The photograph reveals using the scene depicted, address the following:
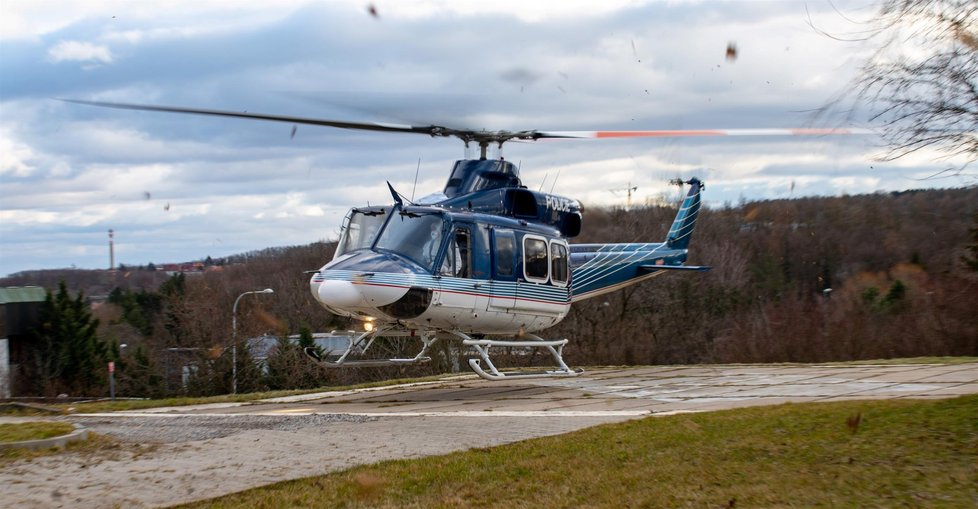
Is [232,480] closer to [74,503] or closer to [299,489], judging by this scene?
[299,489]

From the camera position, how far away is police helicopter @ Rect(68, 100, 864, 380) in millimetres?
15664

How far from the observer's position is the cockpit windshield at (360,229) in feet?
54.1

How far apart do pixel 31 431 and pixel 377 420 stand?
438 cm

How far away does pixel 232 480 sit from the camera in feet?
30.6

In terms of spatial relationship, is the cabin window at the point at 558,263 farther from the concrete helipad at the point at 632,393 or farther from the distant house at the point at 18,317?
the distant house at the point at 18,317

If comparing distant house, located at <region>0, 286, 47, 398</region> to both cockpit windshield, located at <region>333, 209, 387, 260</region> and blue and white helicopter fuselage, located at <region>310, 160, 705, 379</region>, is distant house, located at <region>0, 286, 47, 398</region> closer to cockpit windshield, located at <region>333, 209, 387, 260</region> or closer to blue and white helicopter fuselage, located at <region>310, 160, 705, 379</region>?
cockpit windshield, located at <region>333, 209, 387, 260</region>

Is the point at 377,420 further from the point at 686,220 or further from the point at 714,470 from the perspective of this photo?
the point at 686,220

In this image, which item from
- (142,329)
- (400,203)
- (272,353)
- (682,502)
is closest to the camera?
(682,502)

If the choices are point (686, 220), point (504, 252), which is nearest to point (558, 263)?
point (504, 252)

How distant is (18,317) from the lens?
181 ft

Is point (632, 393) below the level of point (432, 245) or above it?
below

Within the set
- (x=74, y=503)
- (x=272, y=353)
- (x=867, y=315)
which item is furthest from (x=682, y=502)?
(x=272, y=353)

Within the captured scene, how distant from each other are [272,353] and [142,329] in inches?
1020

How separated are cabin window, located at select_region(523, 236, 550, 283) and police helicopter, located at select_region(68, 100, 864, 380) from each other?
2 cm
